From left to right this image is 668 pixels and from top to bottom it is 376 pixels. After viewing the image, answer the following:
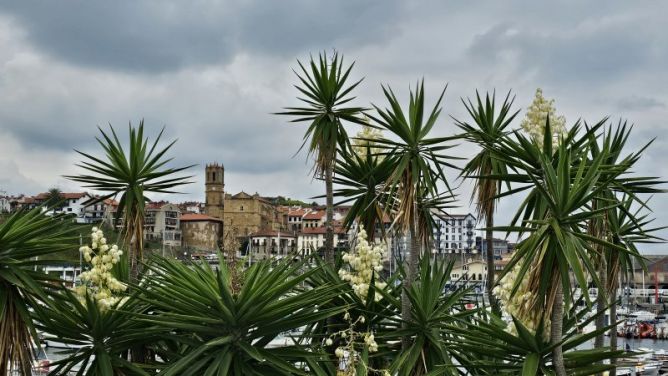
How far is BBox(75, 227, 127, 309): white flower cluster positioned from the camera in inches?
308

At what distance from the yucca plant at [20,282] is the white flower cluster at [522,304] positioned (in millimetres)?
4834

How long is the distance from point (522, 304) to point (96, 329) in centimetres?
457

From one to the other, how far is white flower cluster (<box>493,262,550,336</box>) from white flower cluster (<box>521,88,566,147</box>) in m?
3.37

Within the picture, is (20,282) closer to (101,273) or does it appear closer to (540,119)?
(101,273)

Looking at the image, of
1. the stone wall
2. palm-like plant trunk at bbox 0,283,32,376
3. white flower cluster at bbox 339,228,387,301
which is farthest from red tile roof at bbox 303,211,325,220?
palm-like plant trunk at bbox 0,283,32,376

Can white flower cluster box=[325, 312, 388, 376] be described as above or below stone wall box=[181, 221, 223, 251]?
below

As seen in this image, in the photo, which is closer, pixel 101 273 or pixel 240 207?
pixel 101 273

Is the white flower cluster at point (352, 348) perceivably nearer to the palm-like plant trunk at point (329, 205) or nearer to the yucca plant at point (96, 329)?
the yucca plant at point (96, 329)

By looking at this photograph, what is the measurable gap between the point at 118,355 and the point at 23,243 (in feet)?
5.38

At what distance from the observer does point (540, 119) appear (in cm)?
1073

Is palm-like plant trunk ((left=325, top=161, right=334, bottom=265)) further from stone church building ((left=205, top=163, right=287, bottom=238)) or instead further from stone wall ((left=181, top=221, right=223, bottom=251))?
stone church building ((left=205, top=163, right=287, bottom=238))

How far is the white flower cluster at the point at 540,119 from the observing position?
10534 millimetres

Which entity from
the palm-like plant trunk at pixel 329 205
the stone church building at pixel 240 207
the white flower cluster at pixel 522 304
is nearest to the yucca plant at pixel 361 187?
the palm-like plant trunk at pixel 329 205

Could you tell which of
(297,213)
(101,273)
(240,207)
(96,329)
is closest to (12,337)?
(96,329)
